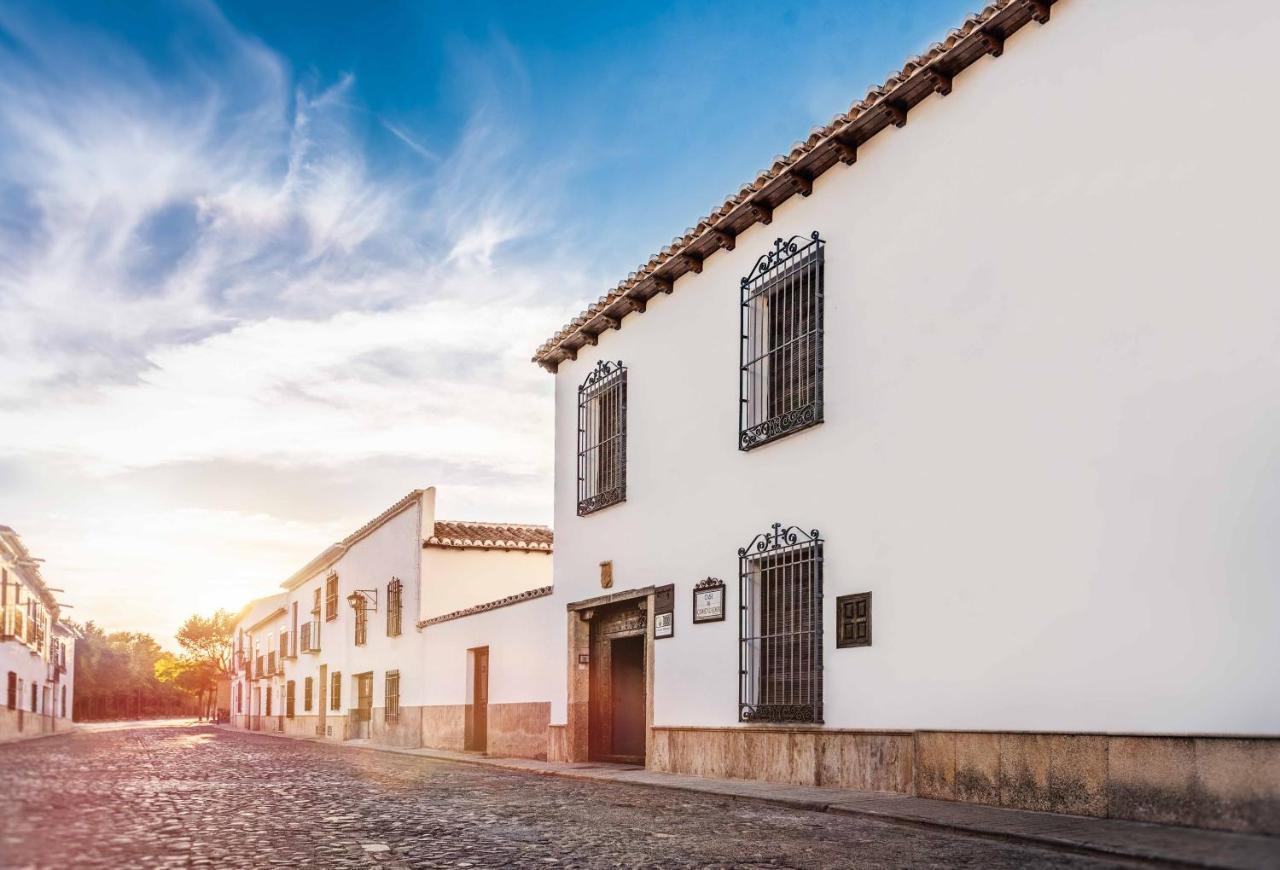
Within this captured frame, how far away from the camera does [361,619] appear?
30.2 meters

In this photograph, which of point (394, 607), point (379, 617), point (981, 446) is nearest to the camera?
point (981, 446)

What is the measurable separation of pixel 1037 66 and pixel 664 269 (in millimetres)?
5881

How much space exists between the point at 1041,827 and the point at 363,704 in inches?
976

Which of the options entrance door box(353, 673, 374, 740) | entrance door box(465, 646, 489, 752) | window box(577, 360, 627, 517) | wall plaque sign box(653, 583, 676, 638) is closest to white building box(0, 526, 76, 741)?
entrance door box(353, 673, 374, 740)

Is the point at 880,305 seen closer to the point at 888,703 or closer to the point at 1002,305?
the point at 1002,305

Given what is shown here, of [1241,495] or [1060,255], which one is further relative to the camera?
[1060,255]

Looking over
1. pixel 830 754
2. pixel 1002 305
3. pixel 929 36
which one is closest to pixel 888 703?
pixel 830 754

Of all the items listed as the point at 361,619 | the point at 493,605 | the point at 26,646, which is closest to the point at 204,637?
the point at 26,646

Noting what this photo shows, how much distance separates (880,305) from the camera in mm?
10781

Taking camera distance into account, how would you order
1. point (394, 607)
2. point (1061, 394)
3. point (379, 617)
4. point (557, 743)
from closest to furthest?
point (1061, 394) < point (557, 743) < point (394, 607) < point (379, 617)

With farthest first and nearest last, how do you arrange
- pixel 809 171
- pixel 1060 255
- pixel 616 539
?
1. pixel 616 539
2. pixel 809 171
3. pixel 1060 255

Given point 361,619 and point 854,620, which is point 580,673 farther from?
point 361,619

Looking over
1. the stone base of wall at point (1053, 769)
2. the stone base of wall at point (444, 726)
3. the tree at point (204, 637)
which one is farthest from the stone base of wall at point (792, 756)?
the tree at point (204, 637)

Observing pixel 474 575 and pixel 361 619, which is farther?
pixel 361 619
